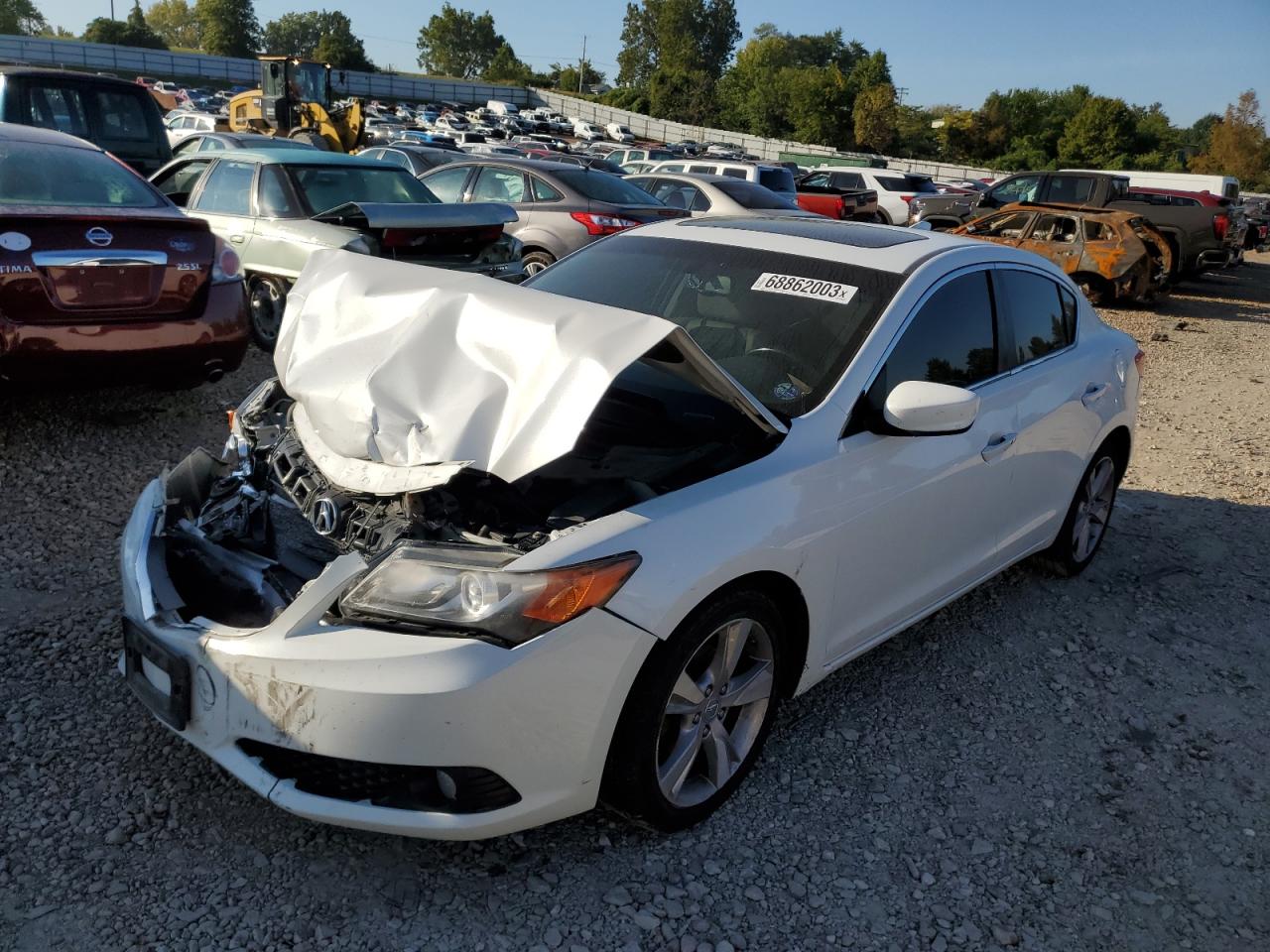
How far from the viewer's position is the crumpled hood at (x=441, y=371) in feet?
8.13

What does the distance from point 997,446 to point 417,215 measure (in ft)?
15.4

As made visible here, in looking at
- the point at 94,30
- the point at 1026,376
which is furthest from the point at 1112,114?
the point at 94,30

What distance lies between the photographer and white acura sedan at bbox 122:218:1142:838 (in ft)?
7.69

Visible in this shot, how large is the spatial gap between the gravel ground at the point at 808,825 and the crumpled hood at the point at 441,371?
102cm

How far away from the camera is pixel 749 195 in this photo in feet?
45.0

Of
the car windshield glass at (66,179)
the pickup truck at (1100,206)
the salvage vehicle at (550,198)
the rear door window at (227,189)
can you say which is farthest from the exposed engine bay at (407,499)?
the pickup truck at (1100,206)

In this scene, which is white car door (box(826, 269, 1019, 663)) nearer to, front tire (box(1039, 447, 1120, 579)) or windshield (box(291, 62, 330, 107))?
front tire (box(1039, 447, 1120, 579))

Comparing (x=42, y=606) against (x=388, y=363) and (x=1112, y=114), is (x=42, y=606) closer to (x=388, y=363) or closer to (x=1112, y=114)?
(x=388, y=363)

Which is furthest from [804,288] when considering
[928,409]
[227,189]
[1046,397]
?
[227,189]

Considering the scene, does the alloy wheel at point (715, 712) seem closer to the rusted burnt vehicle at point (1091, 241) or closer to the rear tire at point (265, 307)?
the rear tire at point (265, 307)

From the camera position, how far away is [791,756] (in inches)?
128

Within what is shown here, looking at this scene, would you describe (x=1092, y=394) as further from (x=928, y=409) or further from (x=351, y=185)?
(x=351, y=185)

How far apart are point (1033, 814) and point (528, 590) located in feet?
6.02

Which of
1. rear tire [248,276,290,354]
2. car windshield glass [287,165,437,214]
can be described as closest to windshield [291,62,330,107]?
car windshield glass [287,165,437,214]
